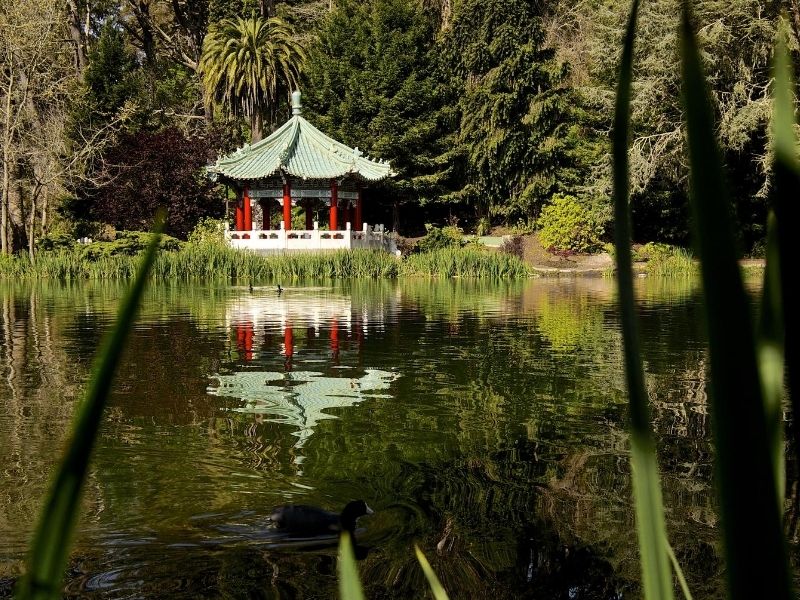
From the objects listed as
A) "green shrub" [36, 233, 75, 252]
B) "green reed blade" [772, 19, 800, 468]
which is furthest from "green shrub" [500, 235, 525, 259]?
"green reed blade" [772, 19, 800, 468]

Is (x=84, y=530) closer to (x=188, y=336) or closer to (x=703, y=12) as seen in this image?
(x=188, y=336)

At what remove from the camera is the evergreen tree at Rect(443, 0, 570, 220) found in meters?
35.4

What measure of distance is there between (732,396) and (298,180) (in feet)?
105

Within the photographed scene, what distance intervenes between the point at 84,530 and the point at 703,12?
26.7m

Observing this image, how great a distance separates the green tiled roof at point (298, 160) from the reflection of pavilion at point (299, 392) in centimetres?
2219

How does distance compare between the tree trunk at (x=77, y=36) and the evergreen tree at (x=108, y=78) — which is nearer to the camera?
the evergreen tree at (x=108, y=78)

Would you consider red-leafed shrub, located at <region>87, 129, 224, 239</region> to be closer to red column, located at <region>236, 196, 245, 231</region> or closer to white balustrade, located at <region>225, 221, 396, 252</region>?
red column, located at <region>236, 196, 245, 231</region>

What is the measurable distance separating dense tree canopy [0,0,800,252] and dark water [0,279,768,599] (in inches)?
805

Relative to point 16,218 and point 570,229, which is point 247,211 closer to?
point 16,218

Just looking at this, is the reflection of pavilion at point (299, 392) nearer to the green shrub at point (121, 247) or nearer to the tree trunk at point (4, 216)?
the green shrub at point (121, 247)

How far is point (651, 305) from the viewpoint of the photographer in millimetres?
16297

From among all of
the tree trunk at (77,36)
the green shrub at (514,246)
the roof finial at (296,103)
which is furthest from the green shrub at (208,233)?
the tree trunk at (77,36)

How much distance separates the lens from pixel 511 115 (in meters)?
36.0

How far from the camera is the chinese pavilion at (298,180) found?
29.6 meters
